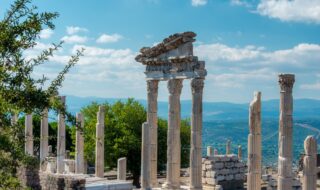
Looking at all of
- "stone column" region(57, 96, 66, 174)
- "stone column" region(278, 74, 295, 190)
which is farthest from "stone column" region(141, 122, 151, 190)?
"stone column" region(278, 74, 295, 190)

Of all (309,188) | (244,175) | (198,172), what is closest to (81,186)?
(198,172)

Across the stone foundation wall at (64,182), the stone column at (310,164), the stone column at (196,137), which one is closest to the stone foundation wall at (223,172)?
the stone column at (196,137)

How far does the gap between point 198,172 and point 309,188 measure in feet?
29.8

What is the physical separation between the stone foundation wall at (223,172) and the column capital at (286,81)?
37.3ft

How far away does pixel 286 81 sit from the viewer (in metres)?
19.9

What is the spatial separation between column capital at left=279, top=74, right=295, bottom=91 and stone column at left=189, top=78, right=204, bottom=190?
22.5 feet

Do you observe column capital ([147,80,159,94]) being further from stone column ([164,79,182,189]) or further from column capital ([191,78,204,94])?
column capital ([191,78,204,94])

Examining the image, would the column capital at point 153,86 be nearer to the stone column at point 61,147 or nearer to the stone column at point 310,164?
the stone column at point 61,147

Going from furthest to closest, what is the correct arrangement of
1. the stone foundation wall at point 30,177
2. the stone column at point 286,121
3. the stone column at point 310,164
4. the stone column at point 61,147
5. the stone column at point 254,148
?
the stone column at point 61,147 < the stone foundation wall at point 30,177 < the stone column at point 254,148 < the stone column at point 286,121 < the stone column at point 310,164

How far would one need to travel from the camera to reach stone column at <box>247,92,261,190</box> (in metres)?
21.8

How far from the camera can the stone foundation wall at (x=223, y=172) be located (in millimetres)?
30609

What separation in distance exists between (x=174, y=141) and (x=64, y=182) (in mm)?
6672

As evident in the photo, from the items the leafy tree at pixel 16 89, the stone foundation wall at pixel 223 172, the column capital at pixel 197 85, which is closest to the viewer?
the leafy tree at pixel 16 89

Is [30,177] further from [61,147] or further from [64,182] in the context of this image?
[61,147]
